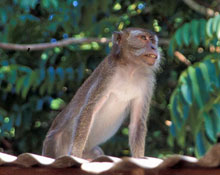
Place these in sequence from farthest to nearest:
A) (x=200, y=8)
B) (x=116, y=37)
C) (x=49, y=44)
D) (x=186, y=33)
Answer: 1. (x=200, y=8)
2. (x=49, y=44)
3. (x=186, y=33)
4. (x=116, y=37)

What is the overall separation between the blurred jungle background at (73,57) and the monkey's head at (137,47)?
1549 millimetres

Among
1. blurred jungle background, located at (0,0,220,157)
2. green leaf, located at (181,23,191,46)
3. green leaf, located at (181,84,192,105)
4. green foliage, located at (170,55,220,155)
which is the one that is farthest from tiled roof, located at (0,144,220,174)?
blurred jungle background, located at (0,0,220,157)

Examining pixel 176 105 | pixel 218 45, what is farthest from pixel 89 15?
pixel 176 105

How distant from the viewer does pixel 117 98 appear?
204 inches

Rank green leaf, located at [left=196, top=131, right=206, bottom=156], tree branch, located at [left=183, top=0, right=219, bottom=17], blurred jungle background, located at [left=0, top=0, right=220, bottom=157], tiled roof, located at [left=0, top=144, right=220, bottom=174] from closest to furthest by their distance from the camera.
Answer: tiled roof, located at [left=0, top=144, right=220, bottom=174] → green leaf, located at [left=196, top=131, right=206, bottom=156] → blurred jungle background, located at [left=0, top=0, right=220, bottom=157] → tree branch, located at [left=183, top=0, right=219, bottom=17]

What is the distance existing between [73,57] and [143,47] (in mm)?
3492

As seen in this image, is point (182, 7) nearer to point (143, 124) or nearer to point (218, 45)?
point (218, 45)

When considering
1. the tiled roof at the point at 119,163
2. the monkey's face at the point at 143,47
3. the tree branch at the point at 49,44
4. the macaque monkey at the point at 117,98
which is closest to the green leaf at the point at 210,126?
the macaque monkey at the point at 117,98

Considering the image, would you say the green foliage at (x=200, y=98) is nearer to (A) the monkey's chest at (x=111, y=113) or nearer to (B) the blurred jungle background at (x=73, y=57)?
(A) the monkey's chest at (x=111, y=113)

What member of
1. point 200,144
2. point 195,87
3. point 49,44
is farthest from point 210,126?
point 49,44

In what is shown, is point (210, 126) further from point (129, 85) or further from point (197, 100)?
point (129, 85)

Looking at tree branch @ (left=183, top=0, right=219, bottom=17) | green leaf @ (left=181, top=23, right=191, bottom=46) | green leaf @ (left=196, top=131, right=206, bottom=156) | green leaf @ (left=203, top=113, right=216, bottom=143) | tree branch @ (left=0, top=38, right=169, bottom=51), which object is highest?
tree branch @ (left=183, top=0, right=219, bottom=17)

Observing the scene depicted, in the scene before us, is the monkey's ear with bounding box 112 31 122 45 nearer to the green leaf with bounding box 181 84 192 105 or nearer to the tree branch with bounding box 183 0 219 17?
the green leaf with bounding box 181 84 192 105

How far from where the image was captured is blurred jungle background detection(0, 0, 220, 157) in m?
7.79
